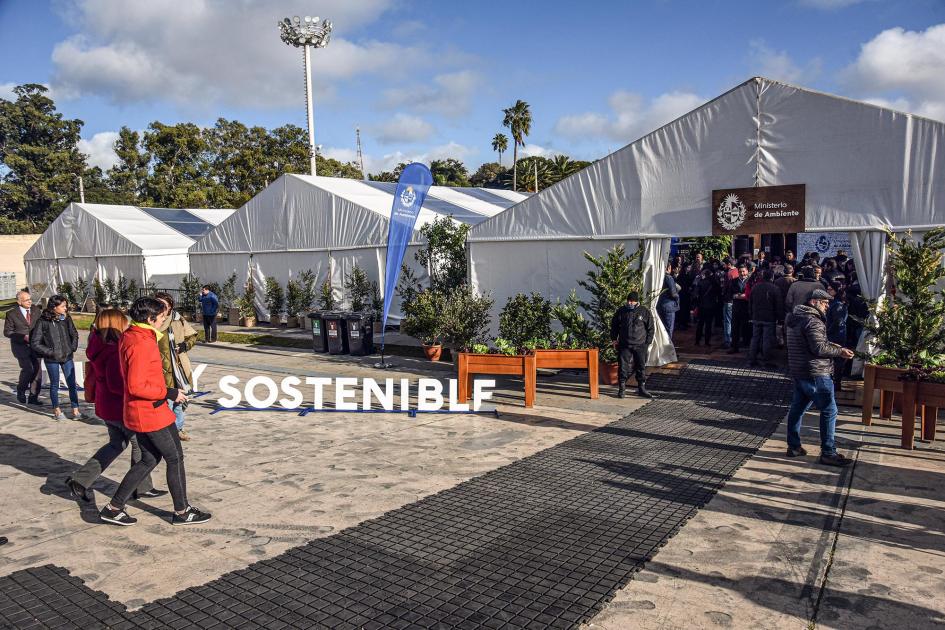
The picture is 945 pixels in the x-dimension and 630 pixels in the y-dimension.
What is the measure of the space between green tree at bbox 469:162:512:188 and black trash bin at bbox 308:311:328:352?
58948mm

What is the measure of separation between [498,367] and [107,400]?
18.4ft

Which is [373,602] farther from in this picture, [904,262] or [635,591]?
[904,262]

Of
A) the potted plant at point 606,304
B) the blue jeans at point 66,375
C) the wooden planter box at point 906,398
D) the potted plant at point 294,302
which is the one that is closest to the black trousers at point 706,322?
the potted plant at point 606,304

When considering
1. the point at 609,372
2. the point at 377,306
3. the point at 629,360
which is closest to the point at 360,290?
the point at 377,306

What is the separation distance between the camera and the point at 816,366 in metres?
7.12

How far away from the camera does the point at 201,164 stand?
5253 centimetres

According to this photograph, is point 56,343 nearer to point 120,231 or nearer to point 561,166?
point 120,231

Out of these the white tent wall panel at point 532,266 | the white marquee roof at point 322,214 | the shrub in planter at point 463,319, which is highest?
the white marquee roof at point 322,214

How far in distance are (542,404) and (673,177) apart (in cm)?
482

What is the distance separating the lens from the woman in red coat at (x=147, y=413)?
547 cm

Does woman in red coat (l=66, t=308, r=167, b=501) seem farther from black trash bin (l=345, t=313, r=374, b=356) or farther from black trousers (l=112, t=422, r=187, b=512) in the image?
black trash bin (l=345, t=313, r=374, b=356)

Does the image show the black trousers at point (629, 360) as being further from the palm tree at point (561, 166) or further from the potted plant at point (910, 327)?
the palm tree at point (561, 166)

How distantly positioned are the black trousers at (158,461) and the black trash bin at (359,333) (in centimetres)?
1032

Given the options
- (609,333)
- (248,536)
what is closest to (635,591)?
(248,536)
